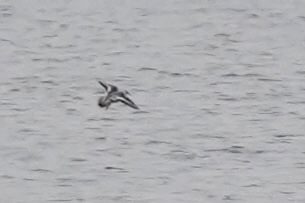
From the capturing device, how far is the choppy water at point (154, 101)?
20938mm

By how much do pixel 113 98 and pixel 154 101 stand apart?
103 cm

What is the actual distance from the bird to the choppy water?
218mm

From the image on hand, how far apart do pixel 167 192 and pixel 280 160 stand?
6.37 feet

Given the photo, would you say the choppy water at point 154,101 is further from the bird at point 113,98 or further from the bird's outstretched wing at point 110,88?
the bird's outstretched wing at point 110,88

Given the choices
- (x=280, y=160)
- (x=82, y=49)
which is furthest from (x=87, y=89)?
(x=280, y=160)

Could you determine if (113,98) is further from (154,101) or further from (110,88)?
(154,101)

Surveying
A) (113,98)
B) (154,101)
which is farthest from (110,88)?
(154,101)

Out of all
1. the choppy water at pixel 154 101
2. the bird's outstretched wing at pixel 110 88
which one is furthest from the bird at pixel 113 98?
the choppy water at pixel 154 101

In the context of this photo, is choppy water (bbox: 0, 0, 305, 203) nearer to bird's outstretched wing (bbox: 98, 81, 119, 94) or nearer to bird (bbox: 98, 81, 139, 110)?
bird (bbox: 98, 81, 139, 110)

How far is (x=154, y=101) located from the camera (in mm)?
24219

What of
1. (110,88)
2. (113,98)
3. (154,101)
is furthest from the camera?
(154,101)

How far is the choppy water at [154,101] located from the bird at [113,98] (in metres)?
0.22

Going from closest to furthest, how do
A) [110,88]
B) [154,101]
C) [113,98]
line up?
[113,98], [110,88], [154,101]

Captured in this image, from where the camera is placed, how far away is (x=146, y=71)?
85.1 ft
